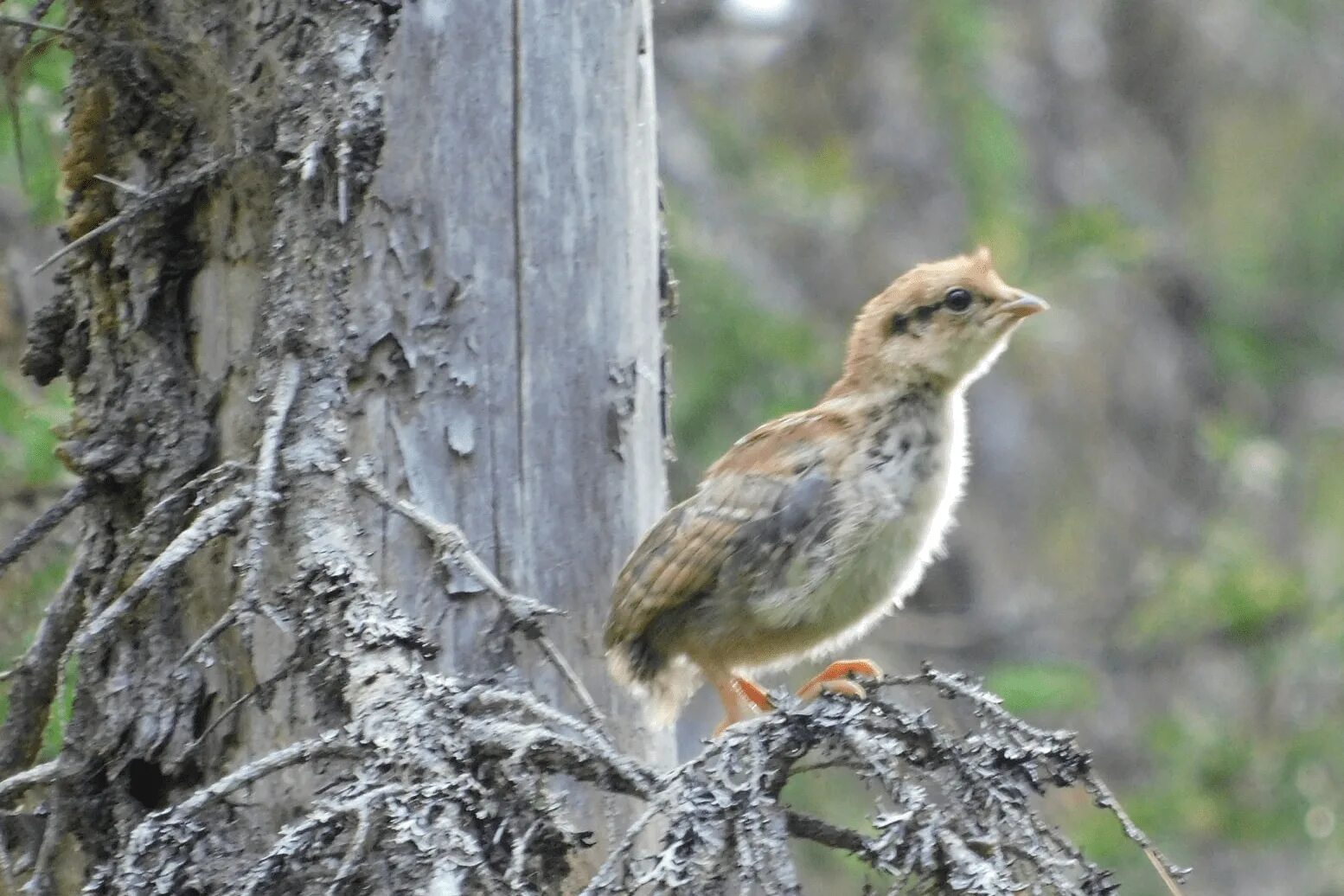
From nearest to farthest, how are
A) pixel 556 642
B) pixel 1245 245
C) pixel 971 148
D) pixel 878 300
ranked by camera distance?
pixel 556 642 < pixel 878 300 < pixel 971 148 < pixel 1245 245

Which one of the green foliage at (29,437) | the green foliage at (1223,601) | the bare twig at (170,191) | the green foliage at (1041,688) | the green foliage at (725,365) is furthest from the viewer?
the green foliage at (1223,601)

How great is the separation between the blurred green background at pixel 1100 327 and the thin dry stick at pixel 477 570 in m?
3.53

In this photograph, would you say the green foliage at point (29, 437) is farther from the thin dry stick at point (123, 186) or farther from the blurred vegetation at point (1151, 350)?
the blurred vegetation at point (1151, 350)

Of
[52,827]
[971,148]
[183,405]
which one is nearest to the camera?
[52,827]

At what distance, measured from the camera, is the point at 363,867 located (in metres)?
2.84

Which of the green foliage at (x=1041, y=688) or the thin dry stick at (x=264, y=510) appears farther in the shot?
the green foliage at (x=1041, y=688)

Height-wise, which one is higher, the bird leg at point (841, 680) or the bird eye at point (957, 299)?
the bird eye at point (957, 299)

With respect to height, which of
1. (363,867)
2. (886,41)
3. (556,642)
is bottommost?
(363,867)

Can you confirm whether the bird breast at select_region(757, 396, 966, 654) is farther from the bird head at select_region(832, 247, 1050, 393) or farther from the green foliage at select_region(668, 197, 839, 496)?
the green foliage at select_region(668, 197, 839, 496)

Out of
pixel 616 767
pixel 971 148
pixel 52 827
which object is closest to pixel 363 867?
pixel 616 767

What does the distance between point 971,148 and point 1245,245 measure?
541cm

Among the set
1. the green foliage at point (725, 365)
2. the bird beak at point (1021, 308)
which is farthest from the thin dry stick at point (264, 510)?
the green foliage at point (725, 365)

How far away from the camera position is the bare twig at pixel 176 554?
3.09 meters

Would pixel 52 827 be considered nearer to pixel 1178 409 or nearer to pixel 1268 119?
A: pixel 1178 409
